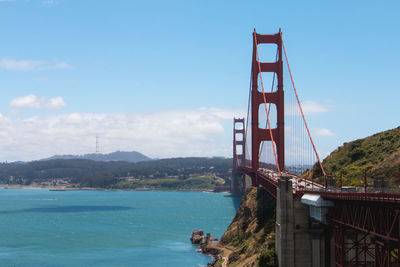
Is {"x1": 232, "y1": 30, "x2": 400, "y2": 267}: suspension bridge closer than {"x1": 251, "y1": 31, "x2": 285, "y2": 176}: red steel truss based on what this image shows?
Yes

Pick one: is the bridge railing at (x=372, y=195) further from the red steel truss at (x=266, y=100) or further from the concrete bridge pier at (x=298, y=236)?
the red steel truss at (x=266, y=100)

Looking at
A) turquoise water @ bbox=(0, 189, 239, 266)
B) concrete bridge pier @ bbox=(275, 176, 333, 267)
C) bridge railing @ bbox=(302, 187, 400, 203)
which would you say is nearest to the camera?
bridge railing @ bbox=(302, 187, 400, 203)

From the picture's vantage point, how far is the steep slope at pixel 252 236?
145 feet

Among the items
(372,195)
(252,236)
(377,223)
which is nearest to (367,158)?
(252,236)

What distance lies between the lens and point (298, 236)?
37156mm

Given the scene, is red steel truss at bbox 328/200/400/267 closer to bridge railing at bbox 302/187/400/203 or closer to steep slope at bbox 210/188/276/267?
bridge railing at bbox 302/187/400/203

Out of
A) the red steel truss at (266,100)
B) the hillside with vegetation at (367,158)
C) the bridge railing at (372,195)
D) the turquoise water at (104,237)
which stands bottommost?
the turquoise water at (104,237)

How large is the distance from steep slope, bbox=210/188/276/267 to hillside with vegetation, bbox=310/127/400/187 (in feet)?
23.3

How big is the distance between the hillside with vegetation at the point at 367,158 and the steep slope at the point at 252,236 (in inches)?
280

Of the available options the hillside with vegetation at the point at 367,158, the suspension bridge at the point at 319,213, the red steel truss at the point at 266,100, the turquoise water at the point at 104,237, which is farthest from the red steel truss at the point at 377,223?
the red steel truss at the point at 266,100

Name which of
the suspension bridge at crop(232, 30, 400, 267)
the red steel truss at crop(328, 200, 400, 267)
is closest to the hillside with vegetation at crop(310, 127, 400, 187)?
the suspension bridge at crop(232, 30, 400, 267)

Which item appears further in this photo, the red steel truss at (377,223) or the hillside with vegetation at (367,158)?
the hillside with vegetation at (367,158)

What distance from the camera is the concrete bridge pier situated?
1426 inches

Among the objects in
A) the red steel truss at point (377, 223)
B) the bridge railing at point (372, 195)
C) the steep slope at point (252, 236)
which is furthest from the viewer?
the steep slope at point (252, 236)
